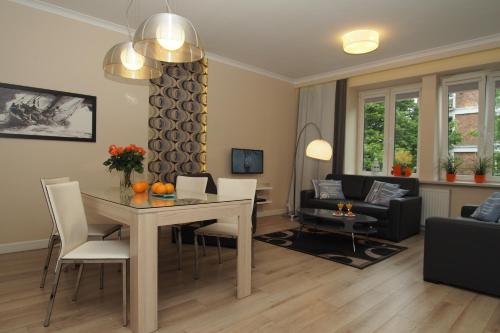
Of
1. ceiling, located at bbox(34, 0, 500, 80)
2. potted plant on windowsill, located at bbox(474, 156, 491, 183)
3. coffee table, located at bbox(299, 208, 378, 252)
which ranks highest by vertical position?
ceiling, located at bbox(34, 0, 500, 80)

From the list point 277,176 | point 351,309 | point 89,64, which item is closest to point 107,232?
point 351,309

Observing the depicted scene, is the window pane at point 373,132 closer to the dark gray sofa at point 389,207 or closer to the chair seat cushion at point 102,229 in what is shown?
the dark gray sofa at point 389,207

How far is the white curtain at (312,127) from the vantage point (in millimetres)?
5797

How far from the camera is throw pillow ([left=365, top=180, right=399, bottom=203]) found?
15.4ft

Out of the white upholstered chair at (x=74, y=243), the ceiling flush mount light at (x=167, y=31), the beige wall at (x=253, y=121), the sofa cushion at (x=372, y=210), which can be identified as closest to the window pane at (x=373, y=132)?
the beige wall at (x=253, y=121)

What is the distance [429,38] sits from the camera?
13.6 feet

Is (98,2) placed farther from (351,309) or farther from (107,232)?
(351,309)

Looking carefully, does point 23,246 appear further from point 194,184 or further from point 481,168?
point 481,168

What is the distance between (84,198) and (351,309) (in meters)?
2.28

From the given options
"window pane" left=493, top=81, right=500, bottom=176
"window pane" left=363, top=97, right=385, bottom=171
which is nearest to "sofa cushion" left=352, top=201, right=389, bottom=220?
"window pane" left=363, top=97, right=385, bottom=171

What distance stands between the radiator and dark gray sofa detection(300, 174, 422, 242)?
0.71ft

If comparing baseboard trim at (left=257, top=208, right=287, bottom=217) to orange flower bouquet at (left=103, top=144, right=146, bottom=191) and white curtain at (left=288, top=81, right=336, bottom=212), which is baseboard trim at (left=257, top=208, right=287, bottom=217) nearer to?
white curtain at (left=288, top=81, right=336, bottom=212)

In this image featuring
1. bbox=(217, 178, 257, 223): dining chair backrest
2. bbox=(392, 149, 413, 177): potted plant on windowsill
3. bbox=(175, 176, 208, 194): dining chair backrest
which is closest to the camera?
bbox=(217, 178, 257, 223): dining chair backrest

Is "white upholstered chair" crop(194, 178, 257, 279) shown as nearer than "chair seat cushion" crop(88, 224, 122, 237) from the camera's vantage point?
No
